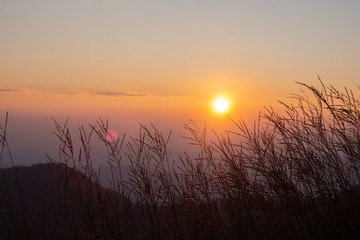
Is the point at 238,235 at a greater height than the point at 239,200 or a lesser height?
lesser

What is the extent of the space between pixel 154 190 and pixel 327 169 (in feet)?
4.54

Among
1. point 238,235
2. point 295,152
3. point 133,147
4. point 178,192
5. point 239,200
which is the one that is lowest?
point 238,235

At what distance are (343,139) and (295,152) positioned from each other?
1.62 feet

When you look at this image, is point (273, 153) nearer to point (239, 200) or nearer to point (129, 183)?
point (239, 200)

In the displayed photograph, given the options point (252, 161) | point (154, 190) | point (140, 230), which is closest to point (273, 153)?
point (252, 161)

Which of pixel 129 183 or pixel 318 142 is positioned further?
pixel 318 142

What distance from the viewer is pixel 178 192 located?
2934 mm

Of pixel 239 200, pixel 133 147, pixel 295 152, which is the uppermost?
pixel 133 147

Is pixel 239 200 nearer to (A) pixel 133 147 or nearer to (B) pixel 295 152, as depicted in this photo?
(B) pixel 295 152

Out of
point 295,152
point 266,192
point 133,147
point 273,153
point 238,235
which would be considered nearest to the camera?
point 238,235

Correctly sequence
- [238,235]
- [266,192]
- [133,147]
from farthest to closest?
[133,147], [266,192], [238,235]

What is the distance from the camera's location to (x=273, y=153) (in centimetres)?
291

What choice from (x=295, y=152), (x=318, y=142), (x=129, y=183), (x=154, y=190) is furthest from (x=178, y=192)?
(x=318, y=142)

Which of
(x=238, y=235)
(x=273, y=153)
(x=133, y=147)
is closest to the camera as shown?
(x=238, y=235)
